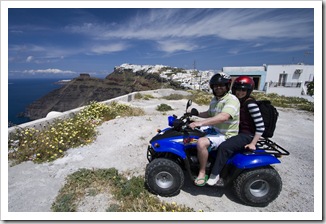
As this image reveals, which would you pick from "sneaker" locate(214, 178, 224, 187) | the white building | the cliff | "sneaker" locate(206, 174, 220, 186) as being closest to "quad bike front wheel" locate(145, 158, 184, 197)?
"sneaker" locate(206, 174, 220, 186)

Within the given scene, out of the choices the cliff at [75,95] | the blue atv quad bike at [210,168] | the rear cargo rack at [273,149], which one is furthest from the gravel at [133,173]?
the cliff at [75,95]

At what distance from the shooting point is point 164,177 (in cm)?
304

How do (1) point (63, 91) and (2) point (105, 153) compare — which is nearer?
(2) point (105, 153)

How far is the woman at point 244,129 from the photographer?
268cm

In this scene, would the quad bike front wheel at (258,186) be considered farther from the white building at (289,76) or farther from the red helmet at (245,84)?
the white building at (289,76)

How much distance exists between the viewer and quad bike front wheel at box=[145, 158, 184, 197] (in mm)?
2906

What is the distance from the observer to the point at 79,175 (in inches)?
139

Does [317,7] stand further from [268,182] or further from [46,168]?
[46,168]

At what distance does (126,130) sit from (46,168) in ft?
8.90

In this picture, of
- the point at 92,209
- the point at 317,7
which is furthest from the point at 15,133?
the point at 317,7

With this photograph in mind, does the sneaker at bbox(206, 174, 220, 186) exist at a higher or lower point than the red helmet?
lower

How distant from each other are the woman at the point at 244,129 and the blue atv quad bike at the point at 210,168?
18 cm

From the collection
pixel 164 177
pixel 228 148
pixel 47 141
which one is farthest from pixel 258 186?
pixel 47 141

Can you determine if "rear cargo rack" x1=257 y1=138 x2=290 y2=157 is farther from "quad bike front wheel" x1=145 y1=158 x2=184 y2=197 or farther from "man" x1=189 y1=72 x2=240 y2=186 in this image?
"quad bike front wheel" x1=145 y1=158 x2=184 y2=197
